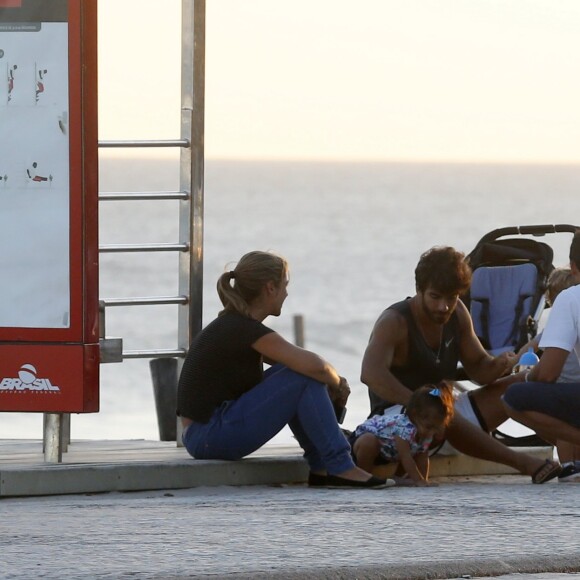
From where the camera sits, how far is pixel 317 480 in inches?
271

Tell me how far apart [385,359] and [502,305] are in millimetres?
1720

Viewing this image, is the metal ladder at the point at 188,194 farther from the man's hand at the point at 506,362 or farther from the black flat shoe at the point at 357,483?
the man's hand at the point at 506,362

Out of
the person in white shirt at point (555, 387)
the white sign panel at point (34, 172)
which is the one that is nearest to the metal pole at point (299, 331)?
the person in white shirt at point (555, 387)

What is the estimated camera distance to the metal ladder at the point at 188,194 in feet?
24.7

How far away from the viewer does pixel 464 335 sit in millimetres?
7590

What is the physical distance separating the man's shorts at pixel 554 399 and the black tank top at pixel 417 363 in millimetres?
427

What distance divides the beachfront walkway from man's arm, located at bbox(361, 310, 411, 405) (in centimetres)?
65

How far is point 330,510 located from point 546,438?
66.2 inches

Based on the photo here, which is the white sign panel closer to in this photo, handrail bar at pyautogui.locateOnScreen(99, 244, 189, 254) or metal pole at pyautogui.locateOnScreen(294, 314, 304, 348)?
handrail bar at pyautogui.locateOnScreen(99, 244, 189, 254)

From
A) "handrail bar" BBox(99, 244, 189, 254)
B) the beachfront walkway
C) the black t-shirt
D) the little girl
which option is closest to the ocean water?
the black t-shirt

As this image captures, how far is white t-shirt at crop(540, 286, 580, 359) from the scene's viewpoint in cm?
696

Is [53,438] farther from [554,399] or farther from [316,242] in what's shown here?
[316,242]

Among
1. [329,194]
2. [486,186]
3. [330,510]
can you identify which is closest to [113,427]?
[330,510]

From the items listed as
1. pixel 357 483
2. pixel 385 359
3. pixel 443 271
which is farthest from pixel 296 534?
pixel 443 271
